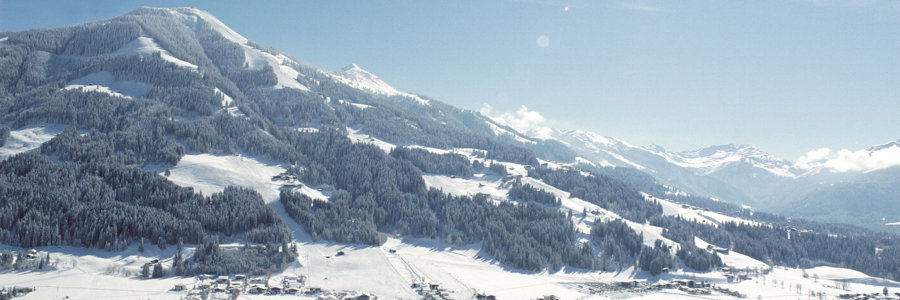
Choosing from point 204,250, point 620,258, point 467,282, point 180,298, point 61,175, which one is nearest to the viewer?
point 180,298

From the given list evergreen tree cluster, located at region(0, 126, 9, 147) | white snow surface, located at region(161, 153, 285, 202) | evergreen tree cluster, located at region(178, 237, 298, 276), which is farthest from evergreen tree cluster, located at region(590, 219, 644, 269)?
evergreen tree cluster, located at region(0, 126, 9, 147)

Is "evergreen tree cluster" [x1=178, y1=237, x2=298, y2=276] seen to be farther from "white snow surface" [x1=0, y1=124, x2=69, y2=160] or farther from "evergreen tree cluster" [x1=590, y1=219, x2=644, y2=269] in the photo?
"evergreen tree cluster" [x1=590, y1=219, x2=644, y2=269]

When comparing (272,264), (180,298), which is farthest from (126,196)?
(180,298)

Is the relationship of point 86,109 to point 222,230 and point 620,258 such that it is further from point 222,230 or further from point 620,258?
point 620,258

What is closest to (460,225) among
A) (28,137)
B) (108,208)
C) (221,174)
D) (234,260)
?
(221,174)

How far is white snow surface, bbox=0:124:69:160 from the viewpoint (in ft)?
522

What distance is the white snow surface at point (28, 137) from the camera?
522 feet

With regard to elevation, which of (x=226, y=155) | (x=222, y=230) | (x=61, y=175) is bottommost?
(x=222, y=230)

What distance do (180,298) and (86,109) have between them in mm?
137296

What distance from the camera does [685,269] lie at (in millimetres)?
167750

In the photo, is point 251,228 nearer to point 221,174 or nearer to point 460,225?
point 221,174

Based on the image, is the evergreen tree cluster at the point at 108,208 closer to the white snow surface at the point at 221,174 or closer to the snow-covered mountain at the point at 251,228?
the snow-covered mountain at the point at 251,228

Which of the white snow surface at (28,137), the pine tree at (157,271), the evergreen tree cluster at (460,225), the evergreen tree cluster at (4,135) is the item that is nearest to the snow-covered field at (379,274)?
the pine tree at (157,271)

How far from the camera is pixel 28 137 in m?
169
